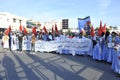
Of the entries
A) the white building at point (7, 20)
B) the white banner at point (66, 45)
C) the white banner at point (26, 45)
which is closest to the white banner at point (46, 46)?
the white banner at point (66, 45)

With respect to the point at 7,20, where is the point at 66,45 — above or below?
below

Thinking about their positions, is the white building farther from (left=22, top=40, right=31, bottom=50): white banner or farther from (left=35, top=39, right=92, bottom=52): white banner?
(left=35, top=39, right=92, bottom=52): white banner

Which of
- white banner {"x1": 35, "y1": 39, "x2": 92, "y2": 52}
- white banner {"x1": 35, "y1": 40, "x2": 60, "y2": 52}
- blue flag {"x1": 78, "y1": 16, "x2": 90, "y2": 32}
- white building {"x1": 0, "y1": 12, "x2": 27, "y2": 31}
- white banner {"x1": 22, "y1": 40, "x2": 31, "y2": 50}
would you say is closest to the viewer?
white banner {"x1": 35, "y1": 39, "x2": 92, "y2": 52}

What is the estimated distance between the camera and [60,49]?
18969 millimetres

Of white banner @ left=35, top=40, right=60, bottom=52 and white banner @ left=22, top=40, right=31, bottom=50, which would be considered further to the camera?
white banner @ left=22, top=40, right=31, bottom=50

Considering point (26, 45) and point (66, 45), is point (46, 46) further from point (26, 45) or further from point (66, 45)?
point (26, 45)

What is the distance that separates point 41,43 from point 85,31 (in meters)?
4.03

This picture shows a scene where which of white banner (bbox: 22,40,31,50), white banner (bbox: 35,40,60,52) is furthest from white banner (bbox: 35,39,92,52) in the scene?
white banner (bbox: 22,40,31,50)

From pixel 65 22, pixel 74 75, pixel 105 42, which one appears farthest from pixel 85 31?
pixel 65 22

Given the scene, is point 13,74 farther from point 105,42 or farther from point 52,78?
point 105,42

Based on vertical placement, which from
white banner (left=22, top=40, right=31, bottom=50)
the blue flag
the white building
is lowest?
white banner (left=22, top=40, right=31, bottom=50)

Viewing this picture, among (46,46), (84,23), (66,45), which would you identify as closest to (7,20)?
(46,46)

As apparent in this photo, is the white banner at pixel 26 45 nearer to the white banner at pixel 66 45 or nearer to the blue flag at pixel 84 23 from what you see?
the white banner at pixel 66 45

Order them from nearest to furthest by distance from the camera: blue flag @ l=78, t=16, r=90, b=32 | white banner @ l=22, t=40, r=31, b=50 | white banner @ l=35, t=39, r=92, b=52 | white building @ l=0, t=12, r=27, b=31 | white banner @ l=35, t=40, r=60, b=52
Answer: white banner @ l=35, t=39, r=92, b=52 → blue flag @ l=78, t=16, r=90, b=32 → white banner @ l=35, t=40, r=60, b=52 → white banner @ l=22, t=40, r=31, b=50 → white building @ l=0, t=12, r=27, b=31
